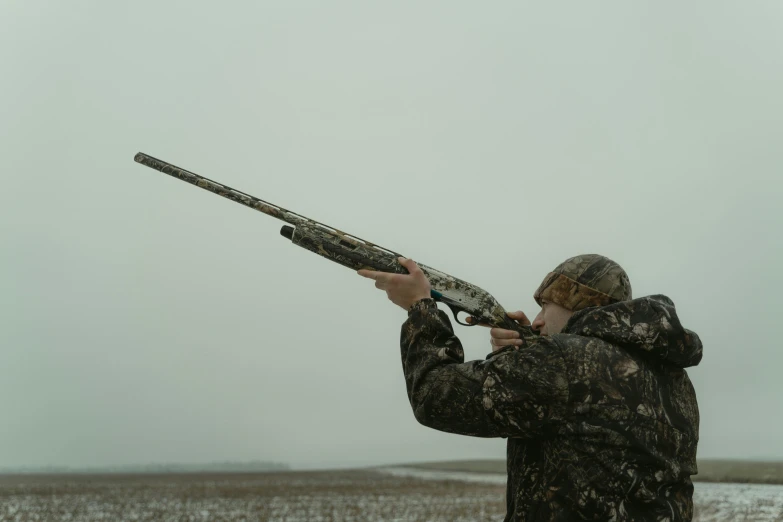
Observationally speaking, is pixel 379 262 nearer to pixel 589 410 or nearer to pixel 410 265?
pixel 410 265

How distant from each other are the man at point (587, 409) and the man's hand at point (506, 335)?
2.10 ft

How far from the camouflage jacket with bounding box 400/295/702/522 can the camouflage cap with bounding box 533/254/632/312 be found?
0.31m

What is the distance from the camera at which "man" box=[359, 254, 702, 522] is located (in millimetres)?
2932

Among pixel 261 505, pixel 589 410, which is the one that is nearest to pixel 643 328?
pixel 589 410

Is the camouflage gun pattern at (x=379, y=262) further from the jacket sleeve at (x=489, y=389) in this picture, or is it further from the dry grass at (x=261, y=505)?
the dry grass at (x=261, y=505)

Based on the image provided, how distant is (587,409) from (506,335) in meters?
1.06

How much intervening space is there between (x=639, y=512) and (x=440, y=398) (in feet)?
3.08

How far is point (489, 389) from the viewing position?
300cm

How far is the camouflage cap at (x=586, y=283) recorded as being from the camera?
137 inches

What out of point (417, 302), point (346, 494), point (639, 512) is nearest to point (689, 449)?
point (639, 512)

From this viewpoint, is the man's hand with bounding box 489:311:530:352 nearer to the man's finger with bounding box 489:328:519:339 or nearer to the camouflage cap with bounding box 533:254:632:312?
the man's finger with bounding box 489:328:519:339

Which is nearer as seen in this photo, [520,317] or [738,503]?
[520,317]

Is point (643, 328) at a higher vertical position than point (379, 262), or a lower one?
lower

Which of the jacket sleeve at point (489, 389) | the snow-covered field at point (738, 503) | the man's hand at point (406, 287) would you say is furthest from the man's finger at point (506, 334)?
the snow-covered field at point (738, 503)
